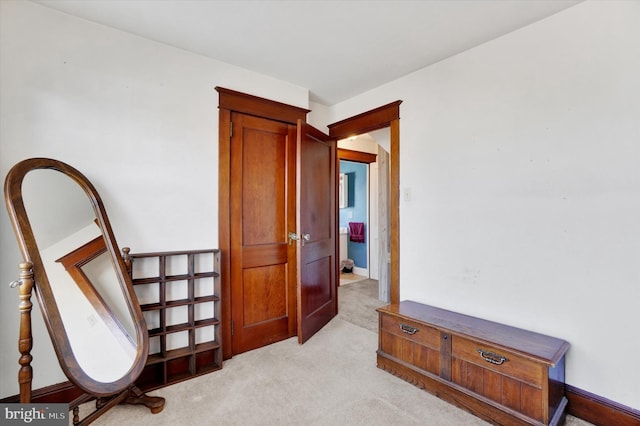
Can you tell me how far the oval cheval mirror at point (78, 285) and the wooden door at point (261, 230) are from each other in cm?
83

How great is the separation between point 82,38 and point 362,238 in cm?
455

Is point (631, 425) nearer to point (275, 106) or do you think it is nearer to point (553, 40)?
point (553, 40)

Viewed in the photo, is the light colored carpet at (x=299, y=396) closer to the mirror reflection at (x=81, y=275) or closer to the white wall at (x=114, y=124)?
the mirror reflection at (x=81, y=275)

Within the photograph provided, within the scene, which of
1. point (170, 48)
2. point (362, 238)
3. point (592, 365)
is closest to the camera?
point (592, 365)

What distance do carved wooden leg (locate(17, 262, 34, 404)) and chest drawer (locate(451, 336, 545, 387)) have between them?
225 cm

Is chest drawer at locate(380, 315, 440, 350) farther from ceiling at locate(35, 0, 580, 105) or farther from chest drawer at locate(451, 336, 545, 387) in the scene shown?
ceiling at locate(35, 0, 580, 105)

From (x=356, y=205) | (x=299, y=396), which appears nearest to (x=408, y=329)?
(x=299, y=396)

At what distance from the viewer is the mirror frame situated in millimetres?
1368

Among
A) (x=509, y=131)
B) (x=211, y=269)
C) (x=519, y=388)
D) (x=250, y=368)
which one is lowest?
(x=250, y=368)

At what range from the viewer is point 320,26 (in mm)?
1911

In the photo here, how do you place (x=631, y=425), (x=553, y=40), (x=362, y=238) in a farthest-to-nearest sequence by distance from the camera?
(x=362, y=238) < (x=553, y=40) < (x=631, y=425)

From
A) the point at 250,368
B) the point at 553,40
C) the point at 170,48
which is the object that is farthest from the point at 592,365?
the point at 170,48

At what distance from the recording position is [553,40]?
1802 millimetres

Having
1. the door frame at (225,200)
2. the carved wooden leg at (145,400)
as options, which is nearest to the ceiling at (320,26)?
the door frame at (225,200)
